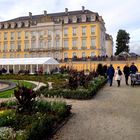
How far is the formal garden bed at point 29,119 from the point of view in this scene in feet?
21.4

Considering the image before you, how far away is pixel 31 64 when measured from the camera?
146ft

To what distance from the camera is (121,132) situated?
25.7 ft

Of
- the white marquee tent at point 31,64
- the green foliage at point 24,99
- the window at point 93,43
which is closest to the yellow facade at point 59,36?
the window at point 93,43

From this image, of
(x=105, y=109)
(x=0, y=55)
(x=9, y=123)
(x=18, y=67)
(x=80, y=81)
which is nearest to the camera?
(x=9, y=123)

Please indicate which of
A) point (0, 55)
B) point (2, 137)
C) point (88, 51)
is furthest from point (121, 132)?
point (0, 55)

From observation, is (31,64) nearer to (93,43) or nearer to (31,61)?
(31,61)

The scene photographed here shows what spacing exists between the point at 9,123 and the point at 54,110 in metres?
2.17

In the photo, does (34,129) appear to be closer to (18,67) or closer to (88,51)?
(18,67)

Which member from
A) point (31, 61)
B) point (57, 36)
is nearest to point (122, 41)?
point (57, 36)

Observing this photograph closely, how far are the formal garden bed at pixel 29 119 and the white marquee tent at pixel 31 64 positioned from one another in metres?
33.4

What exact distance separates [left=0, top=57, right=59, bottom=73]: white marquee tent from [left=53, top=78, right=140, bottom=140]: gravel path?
31.8 metres

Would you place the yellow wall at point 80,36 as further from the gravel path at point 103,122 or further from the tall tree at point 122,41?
the gravel path at point 103,122

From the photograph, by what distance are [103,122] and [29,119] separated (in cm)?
245

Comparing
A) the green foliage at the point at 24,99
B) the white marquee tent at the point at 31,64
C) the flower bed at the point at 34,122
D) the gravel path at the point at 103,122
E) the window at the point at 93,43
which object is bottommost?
the gravel path at the point at 103,122
